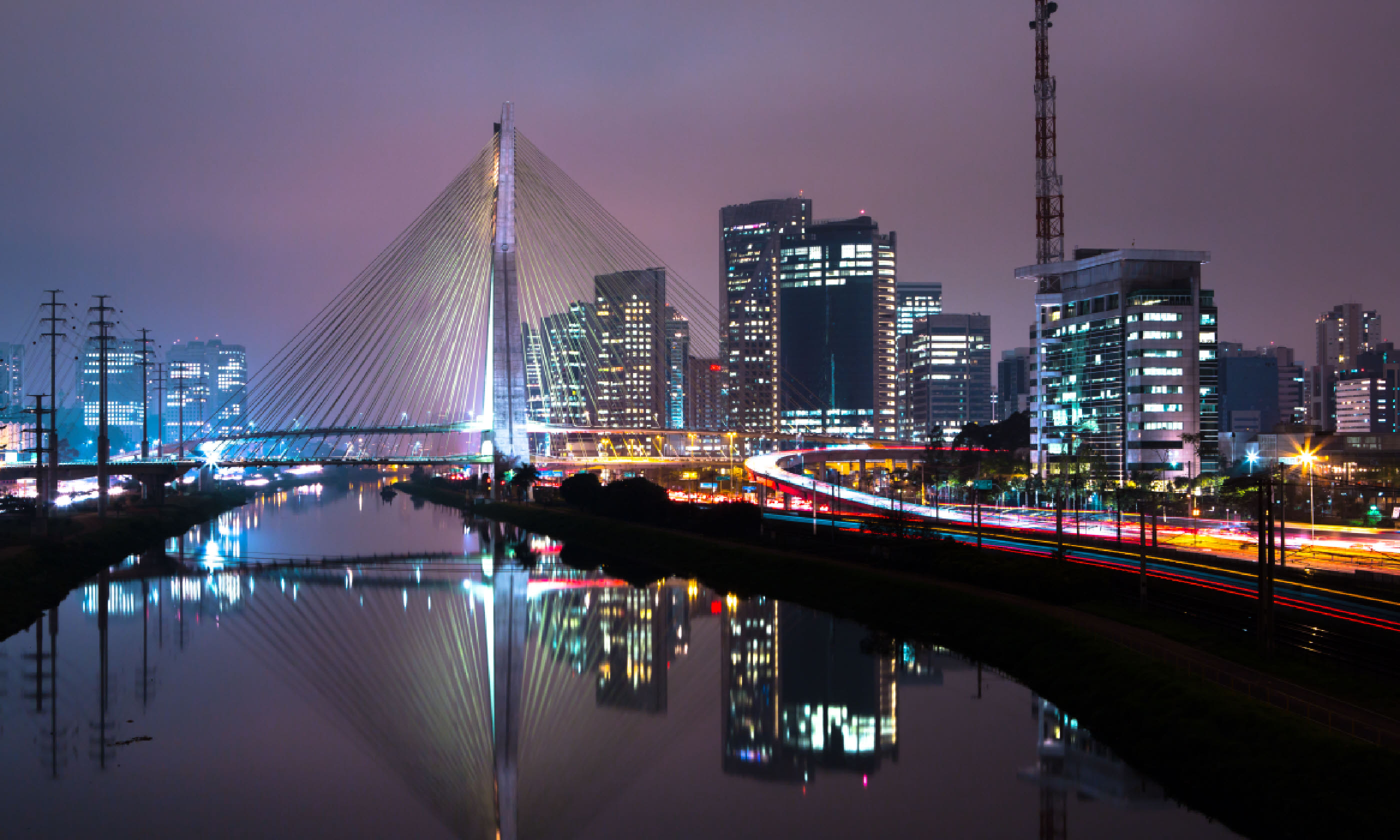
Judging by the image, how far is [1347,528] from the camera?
142 feet

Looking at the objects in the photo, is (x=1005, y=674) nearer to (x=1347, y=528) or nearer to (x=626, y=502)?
(x=1347, y=528)

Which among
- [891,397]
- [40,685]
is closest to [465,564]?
[40,685]

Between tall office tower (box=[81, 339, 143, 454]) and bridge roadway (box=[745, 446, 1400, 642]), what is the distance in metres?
54.1

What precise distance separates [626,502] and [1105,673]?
38.9m

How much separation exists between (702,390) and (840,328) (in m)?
29.0

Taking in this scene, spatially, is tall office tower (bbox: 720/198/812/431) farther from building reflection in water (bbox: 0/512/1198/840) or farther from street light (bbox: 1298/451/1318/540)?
building reflection in water (bbox: 0/512/1198/840)

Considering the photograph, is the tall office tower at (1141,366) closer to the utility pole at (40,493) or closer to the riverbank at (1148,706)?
the riverbank at (1148,706)

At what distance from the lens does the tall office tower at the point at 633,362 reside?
141250 millimetres

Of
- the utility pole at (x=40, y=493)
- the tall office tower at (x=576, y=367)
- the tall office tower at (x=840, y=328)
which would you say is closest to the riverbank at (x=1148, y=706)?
the utility pole at (x=40, y=493)

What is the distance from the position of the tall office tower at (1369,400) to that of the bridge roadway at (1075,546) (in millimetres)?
96266

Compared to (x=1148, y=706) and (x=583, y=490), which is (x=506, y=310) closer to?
(x=583, y=490)

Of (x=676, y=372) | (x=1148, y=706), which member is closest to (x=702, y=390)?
(x=676, y=372)

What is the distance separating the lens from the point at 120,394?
452 ft

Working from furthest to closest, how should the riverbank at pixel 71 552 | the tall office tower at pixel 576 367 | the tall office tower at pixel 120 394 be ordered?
the tall office tower at pixel 120 394
the tall office tower at pixel 576 367
the riverbank at pixel 71 552
